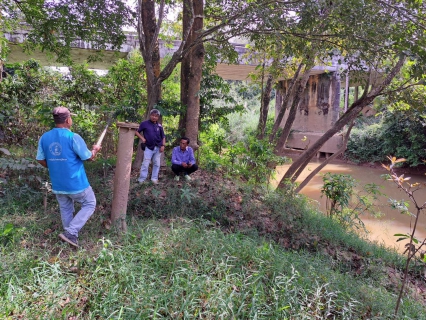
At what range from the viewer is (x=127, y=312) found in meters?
2.65

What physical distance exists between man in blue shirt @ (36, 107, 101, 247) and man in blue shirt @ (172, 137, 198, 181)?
297 centimetres

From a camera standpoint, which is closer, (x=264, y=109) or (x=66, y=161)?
(x=66, y=161)

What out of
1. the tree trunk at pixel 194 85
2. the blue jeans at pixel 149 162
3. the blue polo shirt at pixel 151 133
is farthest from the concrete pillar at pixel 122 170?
the tree trunk at pixel 194 85

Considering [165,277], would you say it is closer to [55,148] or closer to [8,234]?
[55,148]

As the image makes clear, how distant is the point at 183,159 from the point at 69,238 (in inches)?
131

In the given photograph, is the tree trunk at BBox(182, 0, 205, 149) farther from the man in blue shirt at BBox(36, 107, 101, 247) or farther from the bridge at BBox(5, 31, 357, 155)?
the bridge at BBox(5, 31, 357, 155)

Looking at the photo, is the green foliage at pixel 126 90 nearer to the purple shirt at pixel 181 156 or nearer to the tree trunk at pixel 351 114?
→ the purple shirt at pixel 181 156

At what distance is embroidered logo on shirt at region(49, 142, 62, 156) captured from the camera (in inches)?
131

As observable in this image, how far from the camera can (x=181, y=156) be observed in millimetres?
6551

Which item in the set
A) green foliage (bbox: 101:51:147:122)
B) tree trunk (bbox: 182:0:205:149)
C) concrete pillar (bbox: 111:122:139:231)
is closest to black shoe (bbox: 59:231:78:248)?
concrete pillar (bbox: 111:122:139:231)

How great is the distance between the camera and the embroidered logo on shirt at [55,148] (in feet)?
10.9

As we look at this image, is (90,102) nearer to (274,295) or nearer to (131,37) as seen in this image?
(131,37)

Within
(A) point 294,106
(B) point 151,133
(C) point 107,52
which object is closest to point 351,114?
(A) point 294,106

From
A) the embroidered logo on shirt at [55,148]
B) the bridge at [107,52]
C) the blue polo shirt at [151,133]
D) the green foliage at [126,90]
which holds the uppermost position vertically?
the bridge at [107,52]
